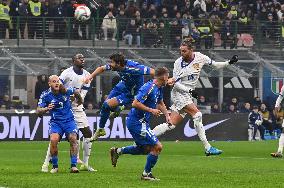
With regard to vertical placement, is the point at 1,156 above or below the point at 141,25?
below

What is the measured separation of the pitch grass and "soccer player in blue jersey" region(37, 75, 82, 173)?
516mm

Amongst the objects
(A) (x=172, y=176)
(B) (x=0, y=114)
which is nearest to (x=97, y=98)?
(B) (x=0, y=114)

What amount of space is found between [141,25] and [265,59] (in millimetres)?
5987

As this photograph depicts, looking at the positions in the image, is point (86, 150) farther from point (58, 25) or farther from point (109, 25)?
point (109, 25)

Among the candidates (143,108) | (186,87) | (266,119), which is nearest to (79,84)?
(186,87)

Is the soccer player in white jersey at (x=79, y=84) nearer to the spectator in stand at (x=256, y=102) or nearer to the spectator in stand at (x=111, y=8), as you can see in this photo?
the spectator in stand at (x=256, y=102)

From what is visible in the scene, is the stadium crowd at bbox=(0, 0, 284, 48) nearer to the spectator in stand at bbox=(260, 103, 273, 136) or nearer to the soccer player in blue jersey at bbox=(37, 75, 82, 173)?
the spectator in stand at bbox=(260, 103, 273, 136)

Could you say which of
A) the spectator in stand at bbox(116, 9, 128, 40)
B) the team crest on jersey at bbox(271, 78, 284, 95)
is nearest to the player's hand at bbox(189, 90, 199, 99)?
the spectator in stand at bbox(116, 9, 128, 40)

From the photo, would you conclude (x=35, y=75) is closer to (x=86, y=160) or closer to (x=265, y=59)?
(x=265, y=59)

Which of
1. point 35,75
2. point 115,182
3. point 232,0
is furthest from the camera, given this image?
point 232,0

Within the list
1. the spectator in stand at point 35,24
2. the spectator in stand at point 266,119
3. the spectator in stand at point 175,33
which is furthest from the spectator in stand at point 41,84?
the spectator in stand at point 266,119

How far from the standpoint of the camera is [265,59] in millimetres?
47344

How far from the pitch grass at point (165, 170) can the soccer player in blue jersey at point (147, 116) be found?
1.70ft

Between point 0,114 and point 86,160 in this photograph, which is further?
point 0,114
